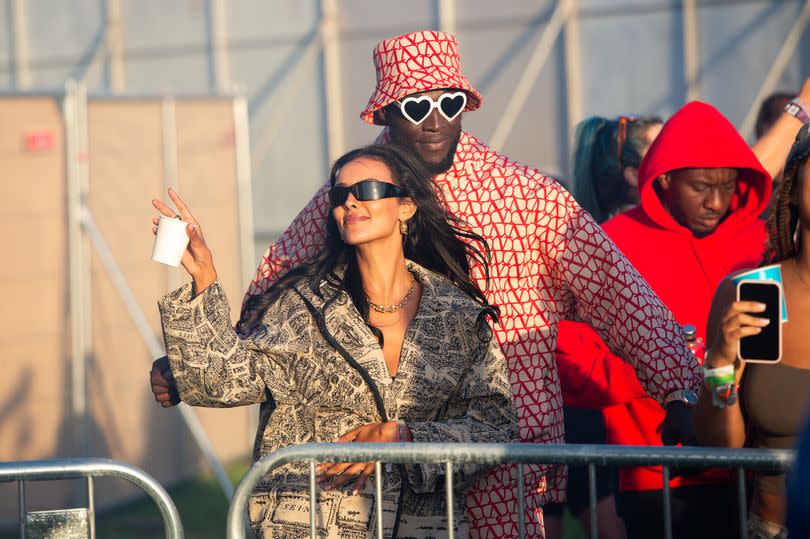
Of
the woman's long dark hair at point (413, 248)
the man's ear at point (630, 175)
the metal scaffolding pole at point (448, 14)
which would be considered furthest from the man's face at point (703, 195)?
the metal scaffolding pole at point (448, 14)

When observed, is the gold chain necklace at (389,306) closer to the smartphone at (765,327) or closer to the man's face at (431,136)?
the man's face at (431,136)

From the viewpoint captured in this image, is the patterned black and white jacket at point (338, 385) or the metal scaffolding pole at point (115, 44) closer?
the patterned black and white jacket at point (338, 385)

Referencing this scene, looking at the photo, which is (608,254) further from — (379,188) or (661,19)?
(661,19)

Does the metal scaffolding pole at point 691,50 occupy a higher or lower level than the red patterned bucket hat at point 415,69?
higher

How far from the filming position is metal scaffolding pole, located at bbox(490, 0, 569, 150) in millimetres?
10523

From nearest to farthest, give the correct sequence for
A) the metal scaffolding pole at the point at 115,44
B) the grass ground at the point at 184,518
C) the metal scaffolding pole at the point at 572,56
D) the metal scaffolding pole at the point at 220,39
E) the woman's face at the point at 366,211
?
the woman's face at the point at 366,211 → the grass ground at the point at 184,518 → the metal scaffolding pole at the point at 572,56 → the metal scaffolding pole at the point at 220,39 → the metal scaffolding pole at the point at 115,44

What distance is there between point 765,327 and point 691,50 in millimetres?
7975

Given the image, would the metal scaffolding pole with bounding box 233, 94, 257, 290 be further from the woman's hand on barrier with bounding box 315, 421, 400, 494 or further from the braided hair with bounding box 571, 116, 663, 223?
the woman's hand on barrier with bounding box 315, 421, 400, 494

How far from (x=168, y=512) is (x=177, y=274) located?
5615 millimetres

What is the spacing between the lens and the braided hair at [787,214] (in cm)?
270

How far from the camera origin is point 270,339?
9.49 feet

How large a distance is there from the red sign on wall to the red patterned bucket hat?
4118mm

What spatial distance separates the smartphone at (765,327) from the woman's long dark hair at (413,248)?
82 centimetres

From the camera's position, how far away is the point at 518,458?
246 cm
